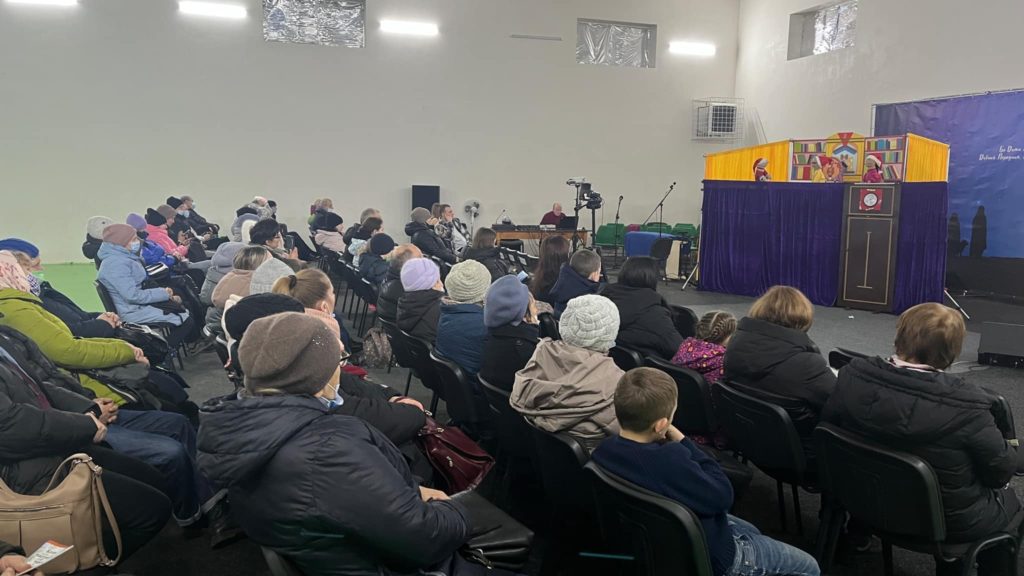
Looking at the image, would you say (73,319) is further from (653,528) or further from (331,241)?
(331,241)

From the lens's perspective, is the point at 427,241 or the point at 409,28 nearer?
the point at 427,241

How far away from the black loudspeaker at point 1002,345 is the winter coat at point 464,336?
14.8 feet

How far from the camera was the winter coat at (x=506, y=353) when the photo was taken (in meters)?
3.01

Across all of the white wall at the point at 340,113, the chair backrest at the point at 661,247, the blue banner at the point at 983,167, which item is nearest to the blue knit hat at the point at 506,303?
the chair backrest at the point at 661,247

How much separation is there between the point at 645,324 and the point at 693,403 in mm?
689

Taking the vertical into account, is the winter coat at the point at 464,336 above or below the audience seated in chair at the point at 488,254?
below

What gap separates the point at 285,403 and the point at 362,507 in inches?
11.4

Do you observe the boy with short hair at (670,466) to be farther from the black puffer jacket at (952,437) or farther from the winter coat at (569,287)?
the winter coat at (569,287)

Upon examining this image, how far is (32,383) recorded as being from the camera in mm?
2443

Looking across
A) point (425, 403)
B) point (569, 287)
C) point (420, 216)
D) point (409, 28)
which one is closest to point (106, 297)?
point (425, 403)

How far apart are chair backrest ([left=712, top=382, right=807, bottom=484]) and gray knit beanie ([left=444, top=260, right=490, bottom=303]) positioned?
52.1 inches

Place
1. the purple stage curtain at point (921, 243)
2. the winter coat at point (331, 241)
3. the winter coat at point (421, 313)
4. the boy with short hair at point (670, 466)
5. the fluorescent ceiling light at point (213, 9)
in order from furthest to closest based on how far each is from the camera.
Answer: the fluorescent ceiling light at point (213, 9) < the winter coat at point (331, 241) < the purple stage curtain at point (921, 243) < the winter coat at point (421, 313) < the boy with short hair at point (670, 466)

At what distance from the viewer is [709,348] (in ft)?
10.1

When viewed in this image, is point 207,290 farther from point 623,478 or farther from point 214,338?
point 623,478
